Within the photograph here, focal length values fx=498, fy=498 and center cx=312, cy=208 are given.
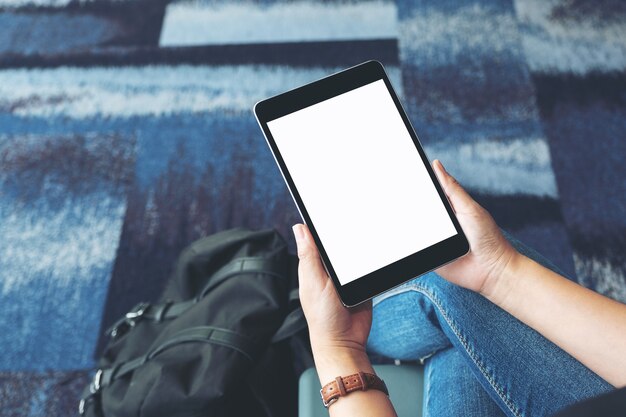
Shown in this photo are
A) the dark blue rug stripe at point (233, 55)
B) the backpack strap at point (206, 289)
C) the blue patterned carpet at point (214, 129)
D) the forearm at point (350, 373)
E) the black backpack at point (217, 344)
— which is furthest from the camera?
the dark blue rug stripe at point (233, 55)

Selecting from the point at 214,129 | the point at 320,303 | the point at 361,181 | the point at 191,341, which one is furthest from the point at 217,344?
the point at 214,129

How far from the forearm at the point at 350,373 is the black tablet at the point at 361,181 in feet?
0.22

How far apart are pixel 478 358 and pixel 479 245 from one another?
133 mm

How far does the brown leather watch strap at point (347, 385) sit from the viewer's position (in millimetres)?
536

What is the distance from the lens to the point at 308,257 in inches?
22.5

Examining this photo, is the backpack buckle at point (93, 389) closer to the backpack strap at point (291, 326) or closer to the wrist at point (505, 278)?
the backpack strap at point (291, 326)

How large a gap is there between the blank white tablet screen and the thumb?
1 centimetres

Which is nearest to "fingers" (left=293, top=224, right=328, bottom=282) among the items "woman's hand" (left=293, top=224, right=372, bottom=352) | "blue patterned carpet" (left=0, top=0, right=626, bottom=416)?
"woman's hand" (left=293, top=224, right=372, bottom=352)

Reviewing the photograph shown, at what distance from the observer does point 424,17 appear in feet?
4.33

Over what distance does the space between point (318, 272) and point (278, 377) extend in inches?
8.6

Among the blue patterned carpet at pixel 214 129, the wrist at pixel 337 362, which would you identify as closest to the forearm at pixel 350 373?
the wrist at pixel 337 362

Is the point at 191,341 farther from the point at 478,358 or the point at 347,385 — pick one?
the point at 478,358

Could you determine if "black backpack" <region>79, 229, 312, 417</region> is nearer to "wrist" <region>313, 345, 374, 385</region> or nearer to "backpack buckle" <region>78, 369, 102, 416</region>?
"backpack buckle" <region>78, 369, 102, 416</region>

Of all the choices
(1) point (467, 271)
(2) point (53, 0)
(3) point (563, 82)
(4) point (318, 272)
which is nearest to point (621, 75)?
(3) point (563, 82)
